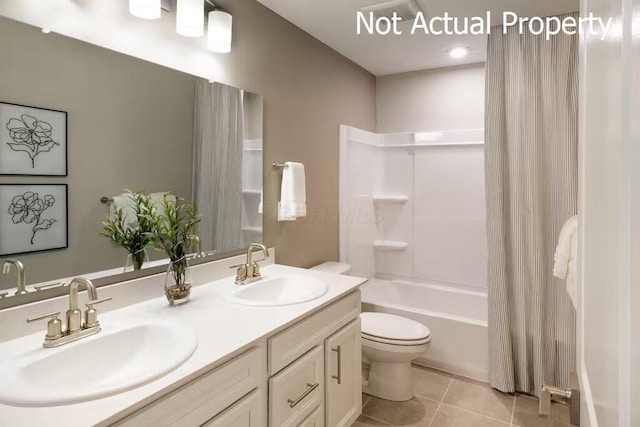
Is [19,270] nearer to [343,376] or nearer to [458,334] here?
[343,376]

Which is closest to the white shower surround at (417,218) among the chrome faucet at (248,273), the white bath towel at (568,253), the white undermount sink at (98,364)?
the chrome faucet at (248,273)

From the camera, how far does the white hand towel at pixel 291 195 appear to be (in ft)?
7.32

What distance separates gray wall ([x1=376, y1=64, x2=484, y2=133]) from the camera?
3.14 metres

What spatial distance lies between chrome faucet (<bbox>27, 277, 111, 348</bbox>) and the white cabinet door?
2.97 feet

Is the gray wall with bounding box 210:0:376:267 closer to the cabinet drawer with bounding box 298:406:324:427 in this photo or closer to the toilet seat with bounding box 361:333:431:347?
the toilet seat with bounding box 361:333:431:347

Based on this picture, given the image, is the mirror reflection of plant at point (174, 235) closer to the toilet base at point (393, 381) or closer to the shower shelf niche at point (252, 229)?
the shower shelf niche at point (252, 229)

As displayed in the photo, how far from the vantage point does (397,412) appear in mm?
2221

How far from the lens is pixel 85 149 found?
1.34 m

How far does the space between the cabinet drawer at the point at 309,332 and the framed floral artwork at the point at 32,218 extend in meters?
0.84

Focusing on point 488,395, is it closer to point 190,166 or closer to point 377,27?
point 190,166

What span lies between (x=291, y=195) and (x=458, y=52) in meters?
1.83

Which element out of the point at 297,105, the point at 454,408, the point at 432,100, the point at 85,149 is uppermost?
the point at 432,100

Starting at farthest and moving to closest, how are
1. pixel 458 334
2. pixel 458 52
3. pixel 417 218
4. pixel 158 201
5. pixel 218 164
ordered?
pixel 417 218 < pixel 458 52 < pixel 458 334 < pixel 218 164 < pixel 158 201

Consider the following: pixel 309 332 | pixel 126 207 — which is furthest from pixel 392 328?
pixel 126 207
